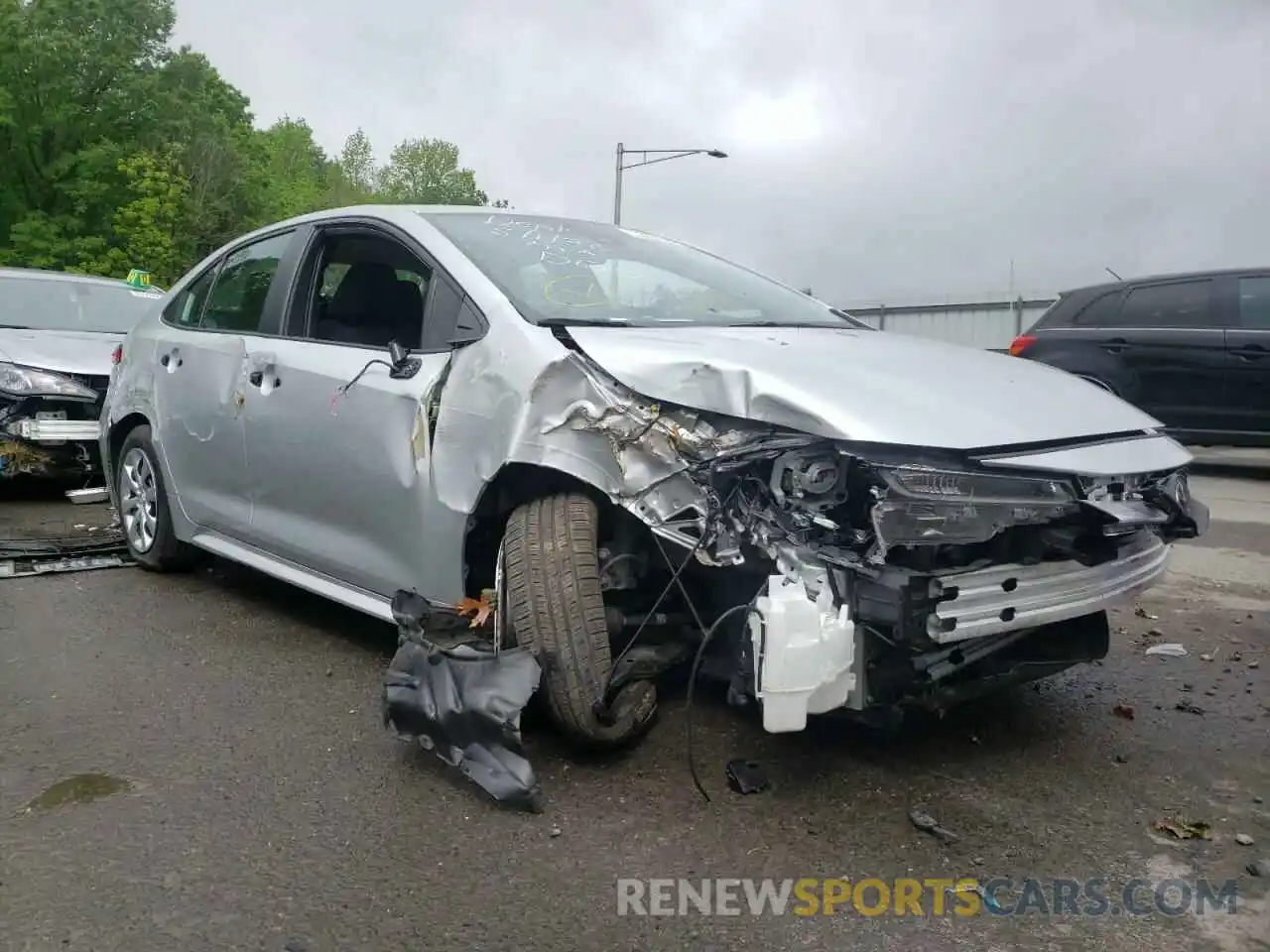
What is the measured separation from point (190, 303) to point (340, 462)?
6.18 feet

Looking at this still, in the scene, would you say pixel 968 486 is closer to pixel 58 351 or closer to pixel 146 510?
pixel 146 510

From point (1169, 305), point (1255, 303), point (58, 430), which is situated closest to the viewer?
point (58, 430)

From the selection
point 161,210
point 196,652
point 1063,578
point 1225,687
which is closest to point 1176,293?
point 1225,687

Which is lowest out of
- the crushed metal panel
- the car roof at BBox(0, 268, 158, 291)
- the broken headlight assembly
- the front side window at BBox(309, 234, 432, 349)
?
the crushed metal panel

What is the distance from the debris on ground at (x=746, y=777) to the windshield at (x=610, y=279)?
1321 mm

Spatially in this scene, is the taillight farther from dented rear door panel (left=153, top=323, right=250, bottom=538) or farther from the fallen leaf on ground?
the fallen leaf on ground

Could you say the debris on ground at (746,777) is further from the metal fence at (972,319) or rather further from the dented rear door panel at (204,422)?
the metal fence at (972,319)

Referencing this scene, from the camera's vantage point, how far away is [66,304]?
836 centimetres

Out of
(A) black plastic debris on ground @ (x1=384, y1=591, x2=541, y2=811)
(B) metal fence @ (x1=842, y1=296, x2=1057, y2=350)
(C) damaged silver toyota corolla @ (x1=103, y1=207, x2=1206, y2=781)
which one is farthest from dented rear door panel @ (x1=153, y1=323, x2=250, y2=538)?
(B) metal fence @ (x1=842, y1=296, x2=1057, y2=350)

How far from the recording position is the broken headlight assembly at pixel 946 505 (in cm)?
250

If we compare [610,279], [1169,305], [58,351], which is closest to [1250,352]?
[1169,305]

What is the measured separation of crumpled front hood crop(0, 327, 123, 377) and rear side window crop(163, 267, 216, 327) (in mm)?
2445

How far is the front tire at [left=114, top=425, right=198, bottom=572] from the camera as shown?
498 centimetres

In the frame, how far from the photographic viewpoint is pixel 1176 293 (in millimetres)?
8938
